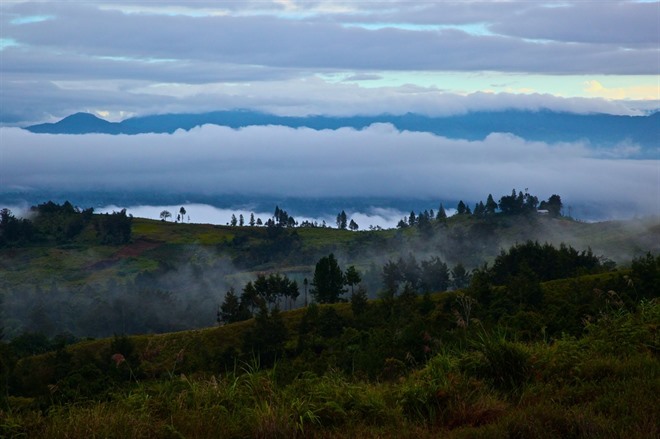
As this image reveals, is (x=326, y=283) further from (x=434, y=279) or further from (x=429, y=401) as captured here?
(x=429, y=401)

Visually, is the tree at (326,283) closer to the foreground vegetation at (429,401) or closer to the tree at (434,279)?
the tree at (434,279)

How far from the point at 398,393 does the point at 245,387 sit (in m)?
2.15

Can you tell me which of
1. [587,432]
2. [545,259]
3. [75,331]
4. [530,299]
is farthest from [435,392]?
[75,331]

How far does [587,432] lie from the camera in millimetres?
8578

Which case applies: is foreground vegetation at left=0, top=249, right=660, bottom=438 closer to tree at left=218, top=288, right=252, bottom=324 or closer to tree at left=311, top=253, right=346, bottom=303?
tree at left=218, top=288, right=252, bottom=324

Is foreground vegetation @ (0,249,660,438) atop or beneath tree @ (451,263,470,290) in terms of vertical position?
atop

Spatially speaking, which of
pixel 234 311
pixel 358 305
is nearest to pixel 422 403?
pixel 358 305

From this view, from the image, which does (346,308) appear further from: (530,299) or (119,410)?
(119,410)

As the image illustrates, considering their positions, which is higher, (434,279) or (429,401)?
(429,401)

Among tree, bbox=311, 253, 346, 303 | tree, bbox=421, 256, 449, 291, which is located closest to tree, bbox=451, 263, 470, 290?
tree, bbox=421, 256, 449, 291

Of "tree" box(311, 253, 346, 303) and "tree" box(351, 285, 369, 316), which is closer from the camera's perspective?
"tree" box(351, 285, 369, 316)

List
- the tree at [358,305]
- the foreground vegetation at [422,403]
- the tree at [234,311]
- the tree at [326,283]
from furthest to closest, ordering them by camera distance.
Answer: the tree at [326,283], the tree at [234,311], the tree at [358,305], the foreground vegetation at [422,403]

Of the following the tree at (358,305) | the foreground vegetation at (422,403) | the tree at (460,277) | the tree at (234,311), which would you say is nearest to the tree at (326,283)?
the tree at (234,311)

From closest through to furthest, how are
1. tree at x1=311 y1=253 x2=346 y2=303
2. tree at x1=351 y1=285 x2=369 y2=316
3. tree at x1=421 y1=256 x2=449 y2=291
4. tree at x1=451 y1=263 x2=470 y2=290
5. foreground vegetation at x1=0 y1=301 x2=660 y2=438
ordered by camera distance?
foreground vegetation at x1=0 y1=301 x2=660 y2=438, tree at x1=351 y1=285 x2=369 y2=316, tree at x1=311 y1=253 x2=346 y2=303, tree at x1=421 y1=256 x2=449 y2=291, tree at x1=451 y1=263 x2=470 y2=290
